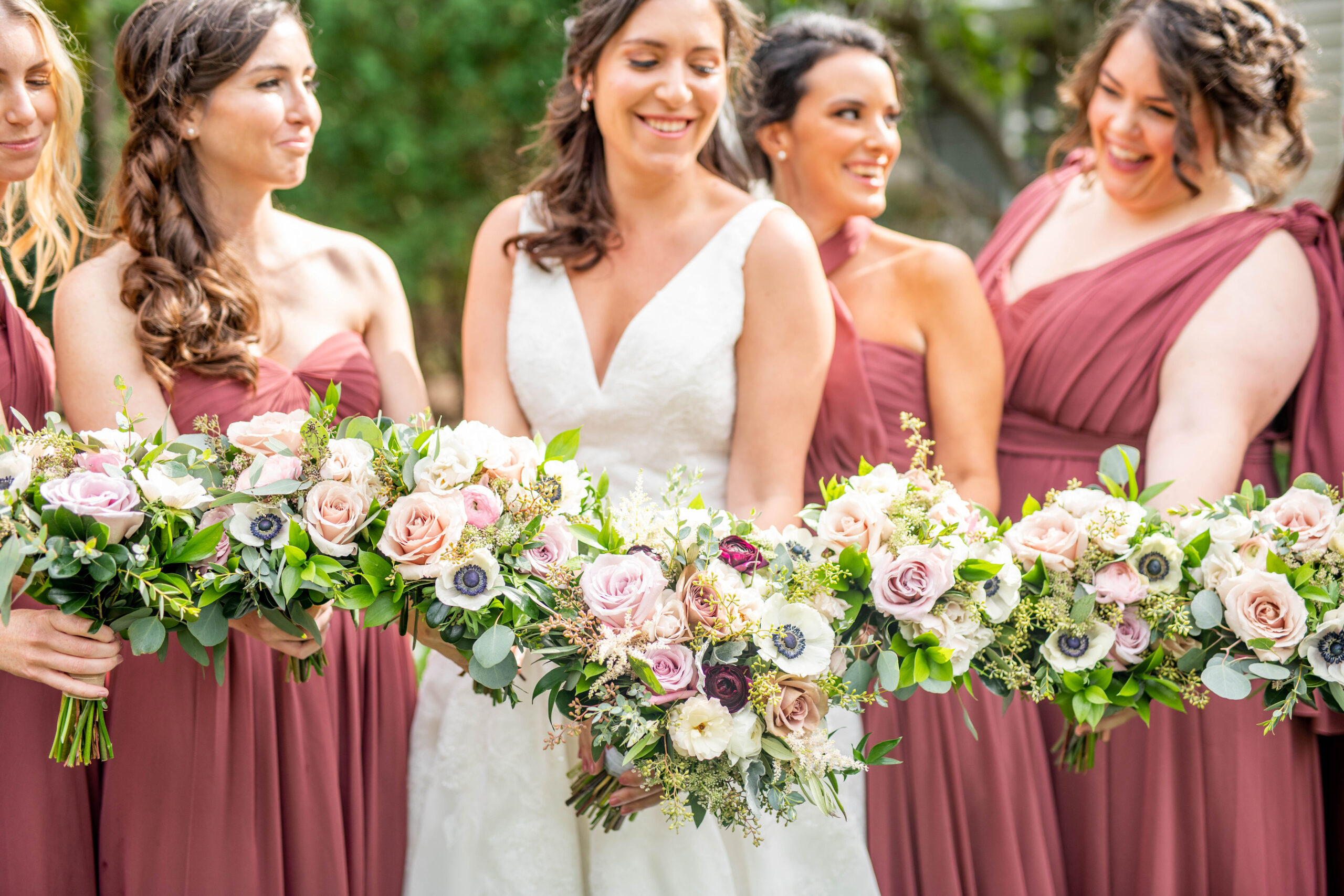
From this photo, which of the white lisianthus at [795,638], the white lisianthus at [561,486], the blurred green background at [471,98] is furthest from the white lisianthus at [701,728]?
the blurred green background at [471,98]

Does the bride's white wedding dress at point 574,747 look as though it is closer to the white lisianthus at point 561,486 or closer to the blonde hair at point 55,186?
the white lisianthus at point 561,486

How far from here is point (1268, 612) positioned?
258 centimetres

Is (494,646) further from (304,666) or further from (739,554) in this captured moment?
(304,666)

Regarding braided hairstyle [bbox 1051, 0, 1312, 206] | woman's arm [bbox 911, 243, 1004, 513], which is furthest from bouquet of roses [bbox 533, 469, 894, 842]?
braided hairstyle [bbox 1051, 0, 1312, 206]

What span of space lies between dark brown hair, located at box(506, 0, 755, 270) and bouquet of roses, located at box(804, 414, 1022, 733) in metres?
1.26

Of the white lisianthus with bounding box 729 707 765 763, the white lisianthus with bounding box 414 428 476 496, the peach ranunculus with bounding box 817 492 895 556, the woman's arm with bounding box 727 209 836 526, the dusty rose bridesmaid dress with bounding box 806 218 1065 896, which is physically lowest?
the dusty rose bridesmaid dress with bounding box 806 218 1065 896

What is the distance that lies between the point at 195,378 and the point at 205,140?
707 mm

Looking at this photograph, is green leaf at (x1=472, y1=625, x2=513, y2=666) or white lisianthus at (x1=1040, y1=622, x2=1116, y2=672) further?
A: white lisianthus at (x1=1040, y1=622, x2=1116, y2=672)

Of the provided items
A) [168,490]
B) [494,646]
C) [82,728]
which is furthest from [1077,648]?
[82,728]

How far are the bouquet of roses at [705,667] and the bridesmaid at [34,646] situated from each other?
105 centimetres

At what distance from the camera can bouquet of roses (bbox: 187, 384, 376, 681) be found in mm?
2385

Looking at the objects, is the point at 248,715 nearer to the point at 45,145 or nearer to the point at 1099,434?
the point at 45,145

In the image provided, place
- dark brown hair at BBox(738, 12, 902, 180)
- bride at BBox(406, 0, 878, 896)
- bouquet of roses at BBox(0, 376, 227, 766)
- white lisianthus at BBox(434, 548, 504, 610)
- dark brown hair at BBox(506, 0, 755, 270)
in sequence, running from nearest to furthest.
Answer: bouquet of roses at BBox(0, 376, 227, 766) → white lisianthus at BBox(434, 548, 504, 610) → bride at BBox(406, 0, 878, 896) → dark brown hair at BBox(506, 0, 755, 270) → dark brown hair at BBox(738, 12, 902, 180)

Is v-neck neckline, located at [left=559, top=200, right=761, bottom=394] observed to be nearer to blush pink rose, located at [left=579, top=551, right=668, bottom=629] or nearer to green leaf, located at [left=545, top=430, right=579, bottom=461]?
green leaf, located at [left=545, top=430, right=579, bottom=461]
